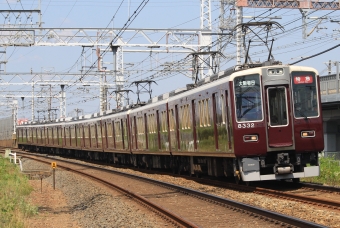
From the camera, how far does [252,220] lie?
35.8ft

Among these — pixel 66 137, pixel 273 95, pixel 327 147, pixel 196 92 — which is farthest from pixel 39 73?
pixel 273 95

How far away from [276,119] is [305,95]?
884mm

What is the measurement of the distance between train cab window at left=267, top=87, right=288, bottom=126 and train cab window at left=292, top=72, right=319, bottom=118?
0.83 ft

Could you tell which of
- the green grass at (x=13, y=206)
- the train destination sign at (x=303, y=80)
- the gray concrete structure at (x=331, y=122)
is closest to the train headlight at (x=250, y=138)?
the train destination sign at (x=303, y=80)

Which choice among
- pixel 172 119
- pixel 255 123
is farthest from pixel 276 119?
pixel 172 119

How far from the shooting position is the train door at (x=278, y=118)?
50.5 feet

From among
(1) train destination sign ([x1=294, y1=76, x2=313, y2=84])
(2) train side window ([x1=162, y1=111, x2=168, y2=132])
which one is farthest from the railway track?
(2) train side window ([x1=162, y1=111, x2=168, y2=132])

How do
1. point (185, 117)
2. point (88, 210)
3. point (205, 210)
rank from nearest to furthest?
point (205, 210) → point (88, 210) → point (185, 117)

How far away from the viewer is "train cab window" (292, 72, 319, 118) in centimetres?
1550

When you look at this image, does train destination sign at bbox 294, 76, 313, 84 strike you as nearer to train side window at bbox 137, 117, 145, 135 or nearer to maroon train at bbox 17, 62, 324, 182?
maroon train at bbox 17, 62, 324, 182

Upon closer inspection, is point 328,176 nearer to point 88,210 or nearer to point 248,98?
point 248,98

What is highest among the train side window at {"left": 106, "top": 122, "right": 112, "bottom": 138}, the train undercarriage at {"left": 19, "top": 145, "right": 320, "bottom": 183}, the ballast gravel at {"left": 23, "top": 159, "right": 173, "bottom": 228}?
the train side window at {"left": 106, "top": 122, "right": 112, "bottom": 138}

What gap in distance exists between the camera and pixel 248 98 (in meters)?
15.5

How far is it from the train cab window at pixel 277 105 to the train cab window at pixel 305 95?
253 mm
